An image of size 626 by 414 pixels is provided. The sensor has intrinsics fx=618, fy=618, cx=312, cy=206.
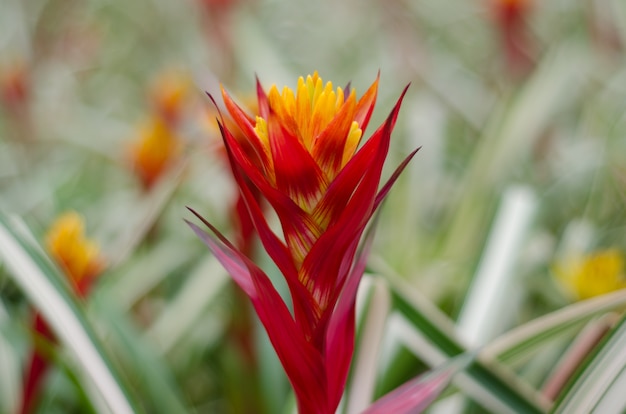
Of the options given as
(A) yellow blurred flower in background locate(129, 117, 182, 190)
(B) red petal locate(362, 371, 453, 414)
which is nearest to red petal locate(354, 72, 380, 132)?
(B) red petal locate(362, 371, 453, 414)

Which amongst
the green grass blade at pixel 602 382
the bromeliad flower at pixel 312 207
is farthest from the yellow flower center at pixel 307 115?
the green grass blade at pixel 602 382

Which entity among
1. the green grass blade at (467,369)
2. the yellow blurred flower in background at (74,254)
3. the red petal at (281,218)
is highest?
the red petal at (281,218)

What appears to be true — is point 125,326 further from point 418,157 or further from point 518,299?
point 418,157

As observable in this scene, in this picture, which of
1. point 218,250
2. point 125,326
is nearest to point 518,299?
point 125,326

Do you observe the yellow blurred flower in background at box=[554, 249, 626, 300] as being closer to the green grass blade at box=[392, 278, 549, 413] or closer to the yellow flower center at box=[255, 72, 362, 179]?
the green grass blade at box=[392, 278, 549, 413]

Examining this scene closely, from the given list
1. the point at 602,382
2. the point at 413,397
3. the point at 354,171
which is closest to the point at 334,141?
the point at 354,171

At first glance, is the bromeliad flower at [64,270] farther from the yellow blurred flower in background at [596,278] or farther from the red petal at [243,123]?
the yellow blurred flower in background at [596,278]
